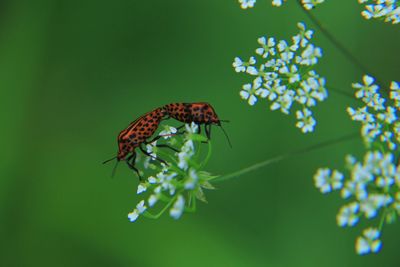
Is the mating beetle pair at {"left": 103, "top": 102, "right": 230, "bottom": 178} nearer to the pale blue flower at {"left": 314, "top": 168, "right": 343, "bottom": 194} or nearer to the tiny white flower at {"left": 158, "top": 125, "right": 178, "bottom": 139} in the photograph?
the tiny white flower at {"left": 158, "top": 125, "right": 178, "bottom": 139}

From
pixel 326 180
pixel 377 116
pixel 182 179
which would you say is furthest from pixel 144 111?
pixel 326 180

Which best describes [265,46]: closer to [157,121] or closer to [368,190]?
[157,121]

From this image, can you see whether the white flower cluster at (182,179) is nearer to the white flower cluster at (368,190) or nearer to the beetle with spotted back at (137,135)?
the beetle with spotted back at (137,135)

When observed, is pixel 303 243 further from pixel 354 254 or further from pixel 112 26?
pixel 112 26

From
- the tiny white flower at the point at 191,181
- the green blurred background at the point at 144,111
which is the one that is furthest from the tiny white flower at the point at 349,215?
the green blurred background at the point at 144,111

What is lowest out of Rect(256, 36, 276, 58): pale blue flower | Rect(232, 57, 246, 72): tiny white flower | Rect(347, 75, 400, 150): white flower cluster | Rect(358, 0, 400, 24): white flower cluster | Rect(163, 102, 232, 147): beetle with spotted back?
→ Rect(163, 102, 232, 147): beetle with spotted back

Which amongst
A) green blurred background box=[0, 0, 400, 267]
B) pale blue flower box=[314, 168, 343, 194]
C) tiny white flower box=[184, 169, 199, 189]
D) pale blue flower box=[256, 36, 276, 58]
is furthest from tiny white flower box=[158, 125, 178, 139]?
green blurred background box=[0, 0, 400, 267]
